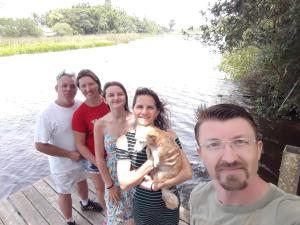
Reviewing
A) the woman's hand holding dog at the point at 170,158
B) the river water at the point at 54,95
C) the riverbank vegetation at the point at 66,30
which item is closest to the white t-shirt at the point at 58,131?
the woman's hand holding dog at the point at 170,158

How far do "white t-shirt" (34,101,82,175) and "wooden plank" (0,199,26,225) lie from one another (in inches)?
41.0

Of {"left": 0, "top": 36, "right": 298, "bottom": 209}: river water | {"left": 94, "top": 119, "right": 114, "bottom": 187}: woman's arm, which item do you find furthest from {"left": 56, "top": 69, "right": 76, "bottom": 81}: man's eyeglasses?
{"left": 0, "top": 36, "right": 298, "bottom": 209}: river water

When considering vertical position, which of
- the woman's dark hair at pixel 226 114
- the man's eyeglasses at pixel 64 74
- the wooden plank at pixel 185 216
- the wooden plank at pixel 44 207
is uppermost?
the woman's dark hair at pixel 226 114

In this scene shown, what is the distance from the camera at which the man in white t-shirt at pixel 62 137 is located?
3.15m

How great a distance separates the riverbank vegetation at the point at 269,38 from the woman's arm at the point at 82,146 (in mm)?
5327

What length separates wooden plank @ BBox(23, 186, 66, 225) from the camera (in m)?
3.80

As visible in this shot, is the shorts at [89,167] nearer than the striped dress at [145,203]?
No

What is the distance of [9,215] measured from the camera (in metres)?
4.03

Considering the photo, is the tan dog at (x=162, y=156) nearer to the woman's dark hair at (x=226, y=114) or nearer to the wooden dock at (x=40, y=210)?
the woman's dark hair at (x=226, y=114)

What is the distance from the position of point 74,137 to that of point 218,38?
837 centimetres

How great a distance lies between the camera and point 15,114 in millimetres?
12391

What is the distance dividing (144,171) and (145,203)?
333 millimetres

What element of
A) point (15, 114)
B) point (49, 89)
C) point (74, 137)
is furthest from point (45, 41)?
point (74, 137)

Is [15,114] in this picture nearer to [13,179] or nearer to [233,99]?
[13,179]
